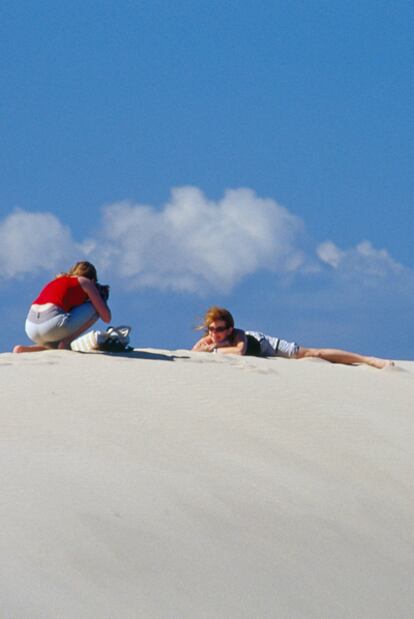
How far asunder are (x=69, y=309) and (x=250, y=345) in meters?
2.15

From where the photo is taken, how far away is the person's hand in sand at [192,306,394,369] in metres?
11.6

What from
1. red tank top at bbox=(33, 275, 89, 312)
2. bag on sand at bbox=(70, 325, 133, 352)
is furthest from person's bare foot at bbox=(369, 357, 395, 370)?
red tank top at bbox=(33, 275, 89, 312)

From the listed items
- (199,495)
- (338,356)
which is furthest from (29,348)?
(199,495)

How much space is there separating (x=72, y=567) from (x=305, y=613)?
129 cm

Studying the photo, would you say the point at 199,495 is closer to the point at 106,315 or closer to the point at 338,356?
the point at 106,315

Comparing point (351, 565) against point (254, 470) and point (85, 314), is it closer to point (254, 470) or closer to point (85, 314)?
point (254, 470)

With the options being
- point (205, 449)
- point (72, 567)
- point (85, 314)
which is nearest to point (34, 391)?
point (205, 449)

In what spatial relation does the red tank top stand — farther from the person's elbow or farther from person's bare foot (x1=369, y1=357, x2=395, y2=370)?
person's bare foot (x1=369, y1=357, x2=395, y2=370)

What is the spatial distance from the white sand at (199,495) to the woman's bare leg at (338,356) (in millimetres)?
2053

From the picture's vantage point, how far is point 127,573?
5.58 meters

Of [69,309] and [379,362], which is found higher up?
[379,362]

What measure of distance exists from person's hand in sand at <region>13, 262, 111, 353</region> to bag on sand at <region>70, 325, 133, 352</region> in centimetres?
17

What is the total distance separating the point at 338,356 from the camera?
1220 cm

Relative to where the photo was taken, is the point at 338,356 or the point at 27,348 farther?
the point at 338,356
